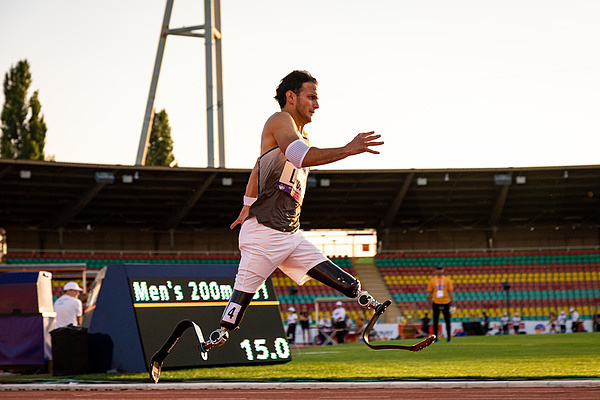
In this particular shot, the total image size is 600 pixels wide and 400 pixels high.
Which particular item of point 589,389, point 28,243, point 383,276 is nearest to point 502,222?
point 383,276

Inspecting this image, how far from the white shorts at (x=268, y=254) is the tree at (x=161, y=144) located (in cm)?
6521

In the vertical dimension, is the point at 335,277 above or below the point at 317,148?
below

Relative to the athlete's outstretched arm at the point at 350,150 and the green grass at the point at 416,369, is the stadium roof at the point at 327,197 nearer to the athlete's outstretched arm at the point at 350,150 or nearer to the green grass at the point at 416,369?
the green grass at the point at 416,369

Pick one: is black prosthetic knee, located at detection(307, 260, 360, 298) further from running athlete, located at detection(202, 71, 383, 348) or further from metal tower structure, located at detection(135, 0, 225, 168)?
metal tower structure, located at detection(135, 0, 225, 168)

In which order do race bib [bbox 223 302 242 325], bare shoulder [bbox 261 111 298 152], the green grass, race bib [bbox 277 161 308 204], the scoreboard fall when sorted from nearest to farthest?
bare shoulder [bbox 261 111 298 152], race bib [bbox 277 161 308 204], race bib [bbox 223 302 242 325], the green grass, the scoreboard

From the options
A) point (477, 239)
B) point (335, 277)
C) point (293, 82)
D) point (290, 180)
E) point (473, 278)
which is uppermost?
point (477, 239)

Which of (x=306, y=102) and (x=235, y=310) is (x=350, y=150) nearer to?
(x=306, y=102)

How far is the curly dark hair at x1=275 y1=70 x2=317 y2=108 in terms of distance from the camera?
519 centimetres

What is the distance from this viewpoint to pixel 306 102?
17.0 ft

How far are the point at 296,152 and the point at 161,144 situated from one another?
66794 millimetres

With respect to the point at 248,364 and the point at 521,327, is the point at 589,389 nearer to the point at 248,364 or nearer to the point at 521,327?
the point at 248,364

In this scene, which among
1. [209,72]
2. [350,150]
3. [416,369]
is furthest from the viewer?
[209,72]

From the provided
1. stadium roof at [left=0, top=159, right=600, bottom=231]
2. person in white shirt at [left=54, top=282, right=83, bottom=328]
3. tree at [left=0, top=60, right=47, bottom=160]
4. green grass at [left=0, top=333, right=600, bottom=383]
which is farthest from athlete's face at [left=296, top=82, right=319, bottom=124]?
tree at [left=0, top=60, right=47, bottom=160]

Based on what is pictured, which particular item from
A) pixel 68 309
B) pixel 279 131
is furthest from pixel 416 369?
pixel 68 309
